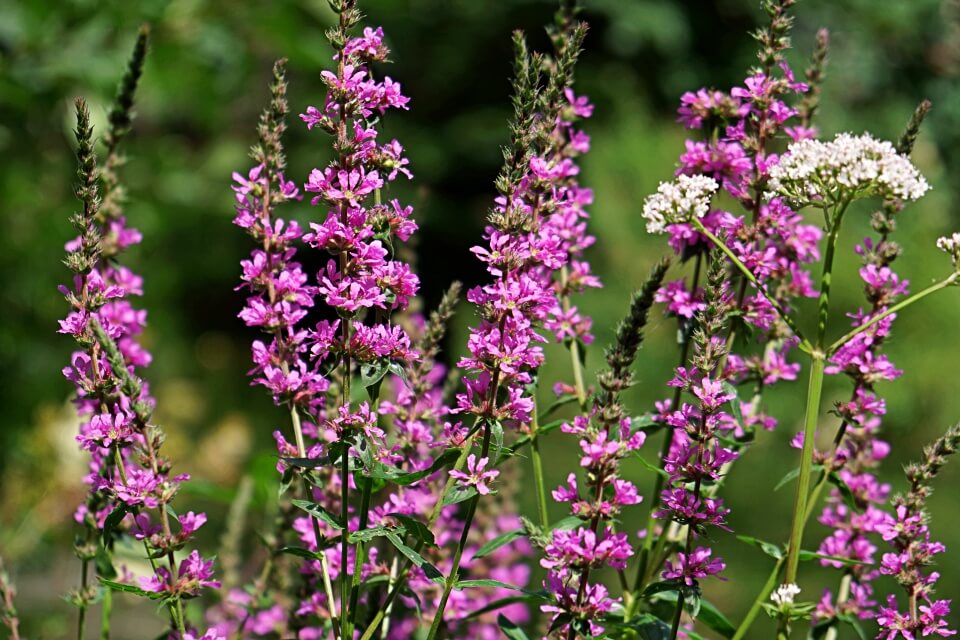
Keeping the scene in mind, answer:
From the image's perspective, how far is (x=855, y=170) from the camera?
104 cm

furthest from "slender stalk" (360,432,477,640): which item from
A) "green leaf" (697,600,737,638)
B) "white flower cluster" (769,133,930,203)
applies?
"white flower cluster" (769,133,930,203)

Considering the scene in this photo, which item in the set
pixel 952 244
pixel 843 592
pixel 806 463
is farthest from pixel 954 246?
pixel 843 592

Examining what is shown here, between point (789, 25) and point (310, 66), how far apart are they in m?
1.79

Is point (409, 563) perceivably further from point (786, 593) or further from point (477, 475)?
point (786, 593)

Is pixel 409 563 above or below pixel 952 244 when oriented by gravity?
below

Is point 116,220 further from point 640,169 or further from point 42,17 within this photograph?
point 640,169

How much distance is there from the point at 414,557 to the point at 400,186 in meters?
8.54

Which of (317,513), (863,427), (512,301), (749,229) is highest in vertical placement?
(749,229)

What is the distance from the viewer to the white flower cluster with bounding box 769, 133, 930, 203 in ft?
3.43

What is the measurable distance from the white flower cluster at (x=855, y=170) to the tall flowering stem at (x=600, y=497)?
0.19 meters

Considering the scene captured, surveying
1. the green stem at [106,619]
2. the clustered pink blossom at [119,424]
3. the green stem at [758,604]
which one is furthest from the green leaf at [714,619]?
the green stem at [106,619]

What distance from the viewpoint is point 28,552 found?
102 inches

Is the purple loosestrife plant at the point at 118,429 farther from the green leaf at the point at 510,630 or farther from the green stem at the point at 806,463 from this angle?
the green stem at the point at 806,463

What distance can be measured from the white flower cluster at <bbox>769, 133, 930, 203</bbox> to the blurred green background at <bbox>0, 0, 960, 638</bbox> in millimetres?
522
